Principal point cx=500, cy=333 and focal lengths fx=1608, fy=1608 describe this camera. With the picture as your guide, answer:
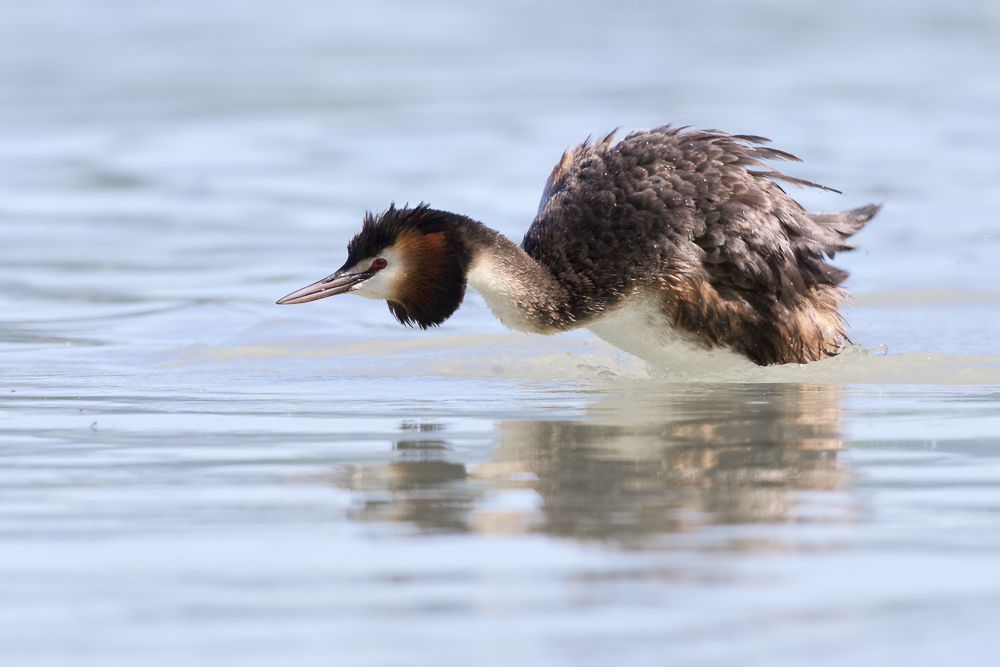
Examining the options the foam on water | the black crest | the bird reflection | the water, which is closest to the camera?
the water

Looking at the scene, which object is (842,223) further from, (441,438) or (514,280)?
(441,438)

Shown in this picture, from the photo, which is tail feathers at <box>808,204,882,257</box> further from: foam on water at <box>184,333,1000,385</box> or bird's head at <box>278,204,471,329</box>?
bird's head at <box>278,204,471,329</box>

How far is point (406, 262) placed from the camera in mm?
8430

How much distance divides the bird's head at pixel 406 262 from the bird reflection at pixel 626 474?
128 cm

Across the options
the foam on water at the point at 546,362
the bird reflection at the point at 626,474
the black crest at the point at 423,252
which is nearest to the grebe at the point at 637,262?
the black crest at the point at 423,252

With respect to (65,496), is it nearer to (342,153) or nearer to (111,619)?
(111,619)

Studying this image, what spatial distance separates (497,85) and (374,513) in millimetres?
19667

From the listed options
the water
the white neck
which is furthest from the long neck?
the water

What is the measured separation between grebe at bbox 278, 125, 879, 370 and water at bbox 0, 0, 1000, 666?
303 mm

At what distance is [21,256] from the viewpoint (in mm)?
13086

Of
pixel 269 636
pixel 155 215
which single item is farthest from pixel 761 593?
pixel 155 215

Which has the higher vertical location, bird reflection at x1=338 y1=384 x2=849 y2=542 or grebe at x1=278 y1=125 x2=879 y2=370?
grebe at x1=278 y1=125 x2=879 y2=370

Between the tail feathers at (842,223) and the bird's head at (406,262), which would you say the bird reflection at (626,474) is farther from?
the tail feathers at (842,223)

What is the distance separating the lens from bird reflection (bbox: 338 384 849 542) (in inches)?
210
